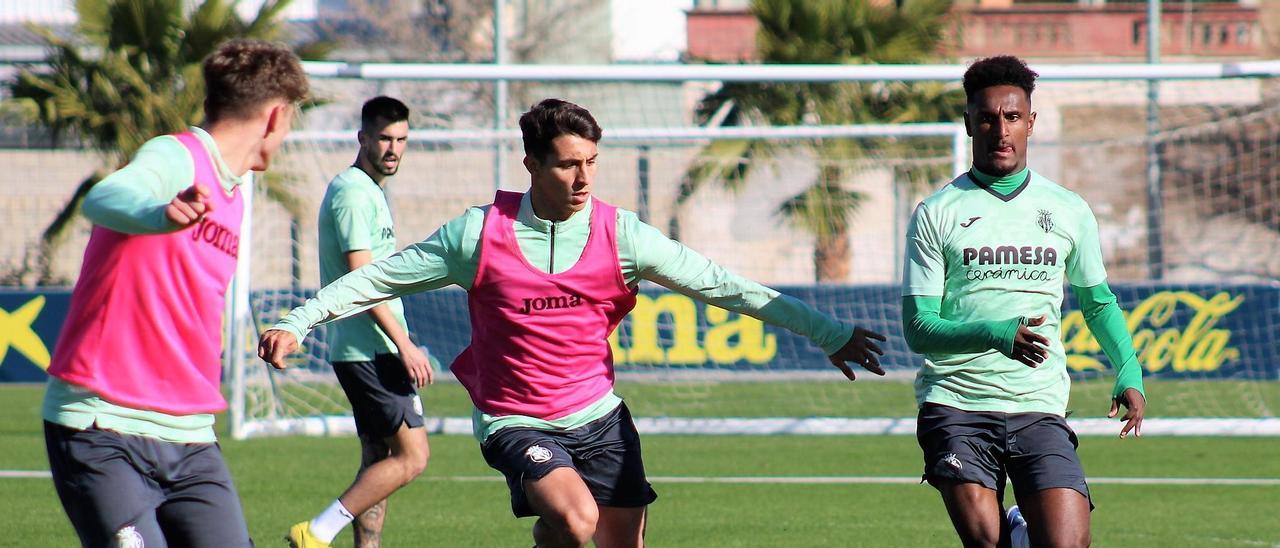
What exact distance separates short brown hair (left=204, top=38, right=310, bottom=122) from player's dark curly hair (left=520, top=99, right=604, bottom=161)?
1193 mm

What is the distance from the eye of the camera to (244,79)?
4.12m

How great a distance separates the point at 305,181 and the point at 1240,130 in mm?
18153

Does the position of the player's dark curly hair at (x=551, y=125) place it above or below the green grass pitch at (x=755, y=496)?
above

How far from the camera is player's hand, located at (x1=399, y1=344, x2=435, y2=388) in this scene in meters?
6.84

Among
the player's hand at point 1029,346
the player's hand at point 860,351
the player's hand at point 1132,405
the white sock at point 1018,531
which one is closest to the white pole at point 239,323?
the player's hand at point 860,351

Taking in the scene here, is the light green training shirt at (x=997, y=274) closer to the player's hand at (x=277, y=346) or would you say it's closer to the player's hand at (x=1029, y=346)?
the player's hand at (x=1029, y=346)

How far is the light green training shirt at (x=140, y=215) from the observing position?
3.75 metres

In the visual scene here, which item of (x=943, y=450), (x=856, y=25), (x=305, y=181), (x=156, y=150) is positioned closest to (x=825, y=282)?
(x=856, y=25)

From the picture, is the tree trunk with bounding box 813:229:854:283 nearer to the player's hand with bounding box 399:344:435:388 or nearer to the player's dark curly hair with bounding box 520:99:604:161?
the player's hand with bounding box 399:344:435:388

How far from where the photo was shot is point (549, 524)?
206 inches

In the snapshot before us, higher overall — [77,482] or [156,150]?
[156,150]

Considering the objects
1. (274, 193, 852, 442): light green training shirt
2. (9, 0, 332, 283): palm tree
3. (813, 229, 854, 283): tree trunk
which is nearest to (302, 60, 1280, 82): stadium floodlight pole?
(813, 229, 854, 283): tree trunk

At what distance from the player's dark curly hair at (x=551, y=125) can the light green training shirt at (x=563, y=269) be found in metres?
0.24

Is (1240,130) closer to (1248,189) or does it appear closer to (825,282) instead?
(1248,189)
